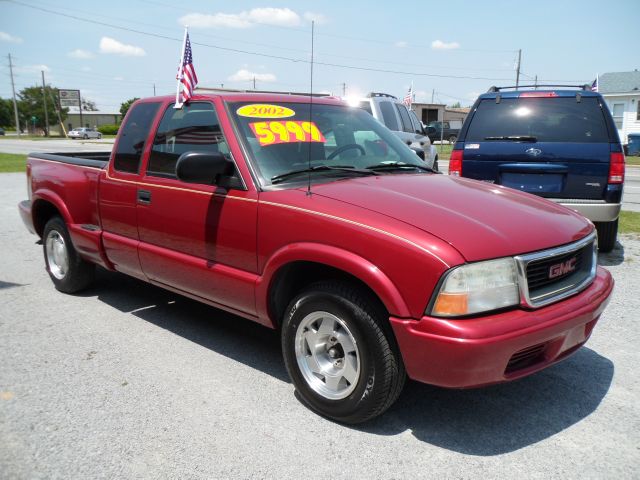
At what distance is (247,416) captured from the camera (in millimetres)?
3115

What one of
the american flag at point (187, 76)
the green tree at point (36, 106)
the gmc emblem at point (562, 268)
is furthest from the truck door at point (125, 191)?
the green tree at point (36, 106)

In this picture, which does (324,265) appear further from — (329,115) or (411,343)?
(329,115)

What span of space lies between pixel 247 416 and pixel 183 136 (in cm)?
210

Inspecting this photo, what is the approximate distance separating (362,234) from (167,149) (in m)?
2.06

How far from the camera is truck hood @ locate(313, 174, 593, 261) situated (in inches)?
107

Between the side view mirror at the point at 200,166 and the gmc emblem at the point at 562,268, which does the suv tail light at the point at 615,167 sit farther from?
the side view mirror at the point at 200,166

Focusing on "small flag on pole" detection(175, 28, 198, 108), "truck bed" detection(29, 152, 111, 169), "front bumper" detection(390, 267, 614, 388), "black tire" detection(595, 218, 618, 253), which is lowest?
"black tire" detection(595, 218, 618, 253)

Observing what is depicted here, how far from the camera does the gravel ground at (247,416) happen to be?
2.67 metres

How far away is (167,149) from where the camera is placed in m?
4.19

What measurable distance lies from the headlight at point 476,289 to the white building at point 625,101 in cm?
3858

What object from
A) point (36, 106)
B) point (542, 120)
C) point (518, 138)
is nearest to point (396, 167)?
point (518, 138)

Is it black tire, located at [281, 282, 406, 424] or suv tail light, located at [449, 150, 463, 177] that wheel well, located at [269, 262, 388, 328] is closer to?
black tire, located at [281, 282, 406, 424]

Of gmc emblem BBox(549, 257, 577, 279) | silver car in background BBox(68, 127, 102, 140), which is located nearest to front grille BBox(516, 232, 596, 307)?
gmc emblem BBox(549, 257, 577, 279)

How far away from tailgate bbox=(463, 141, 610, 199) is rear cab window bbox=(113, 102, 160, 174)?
12.2 ft
